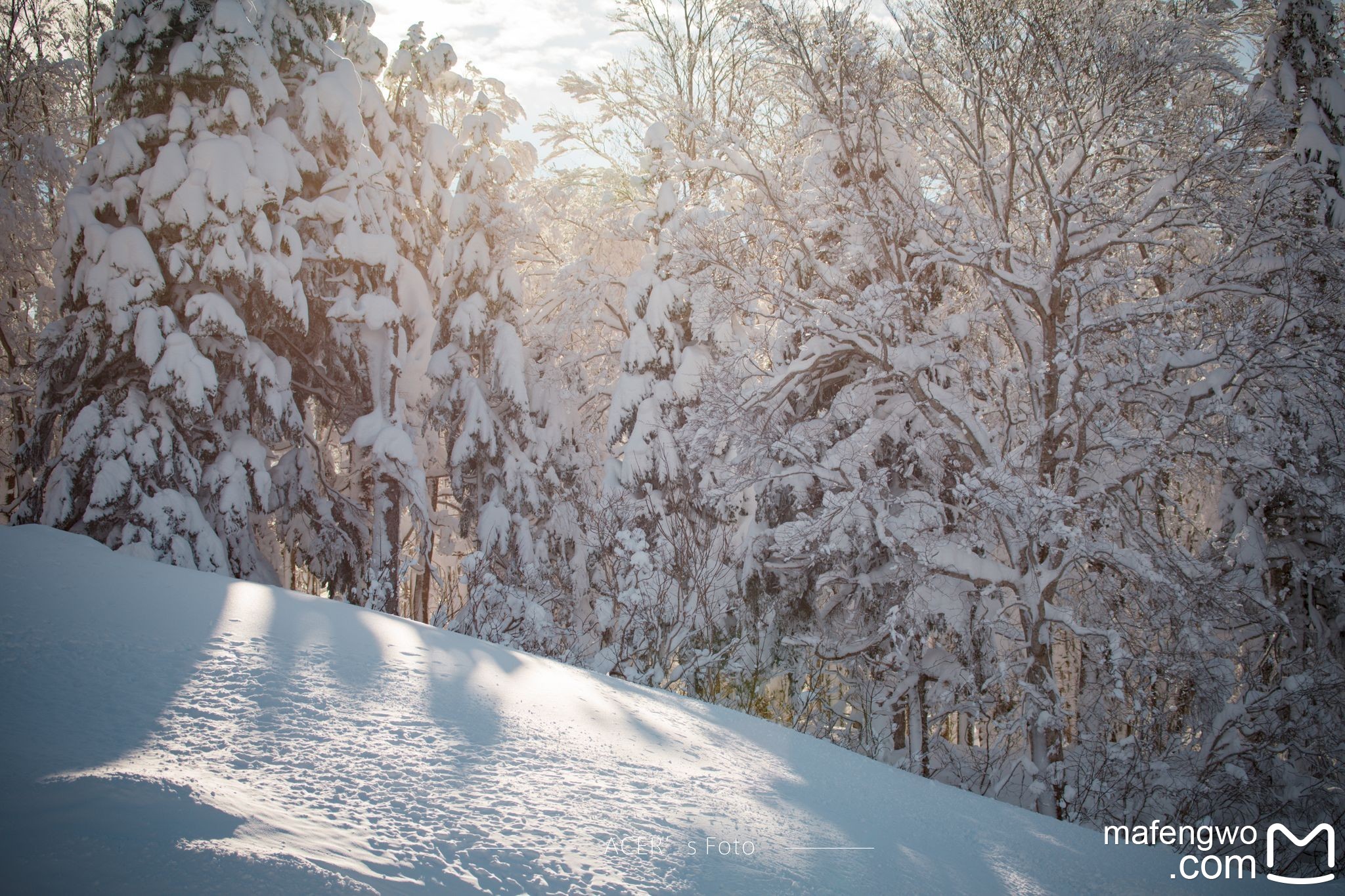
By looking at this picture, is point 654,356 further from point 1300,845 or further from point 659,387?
point 1300,845

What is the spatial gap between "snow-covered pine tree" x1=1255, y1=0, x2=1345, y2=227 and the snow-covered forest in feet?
0.17

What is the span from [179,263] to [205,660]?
402 inches

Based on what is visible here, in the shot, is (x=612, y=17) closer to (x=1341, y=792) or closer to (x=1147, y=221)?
(x=1147, y=221)

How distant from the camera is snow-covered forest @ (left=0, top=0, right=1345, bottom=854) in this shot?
27.3ft

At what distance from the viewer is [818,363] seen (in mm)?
10406

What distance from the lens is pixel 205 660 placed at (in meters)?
3.28

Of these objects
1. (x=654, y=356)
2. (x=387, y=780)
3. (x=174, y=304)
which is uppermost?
(x=654, y=356)

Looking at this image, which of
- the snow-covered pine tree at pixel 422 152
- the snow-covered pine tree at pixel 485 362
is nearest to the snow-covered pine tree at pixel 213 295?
the snow-covered pine tree at pixel 485 362

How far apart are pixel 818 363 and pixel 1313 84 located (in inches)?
297

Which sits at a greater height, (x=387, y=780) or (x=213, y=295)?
(x=213, y=295)

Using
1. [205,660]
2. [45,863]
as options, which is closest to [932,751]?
[205,660]

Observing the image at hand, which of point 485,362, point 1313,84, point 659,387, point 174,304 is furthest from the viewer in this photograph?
point 485,362

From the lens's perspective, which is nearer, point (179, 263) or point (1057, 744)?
point (1057, 744)

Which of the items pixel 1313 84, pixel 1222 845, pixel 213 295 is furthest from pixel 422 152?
pixel 1222 845
